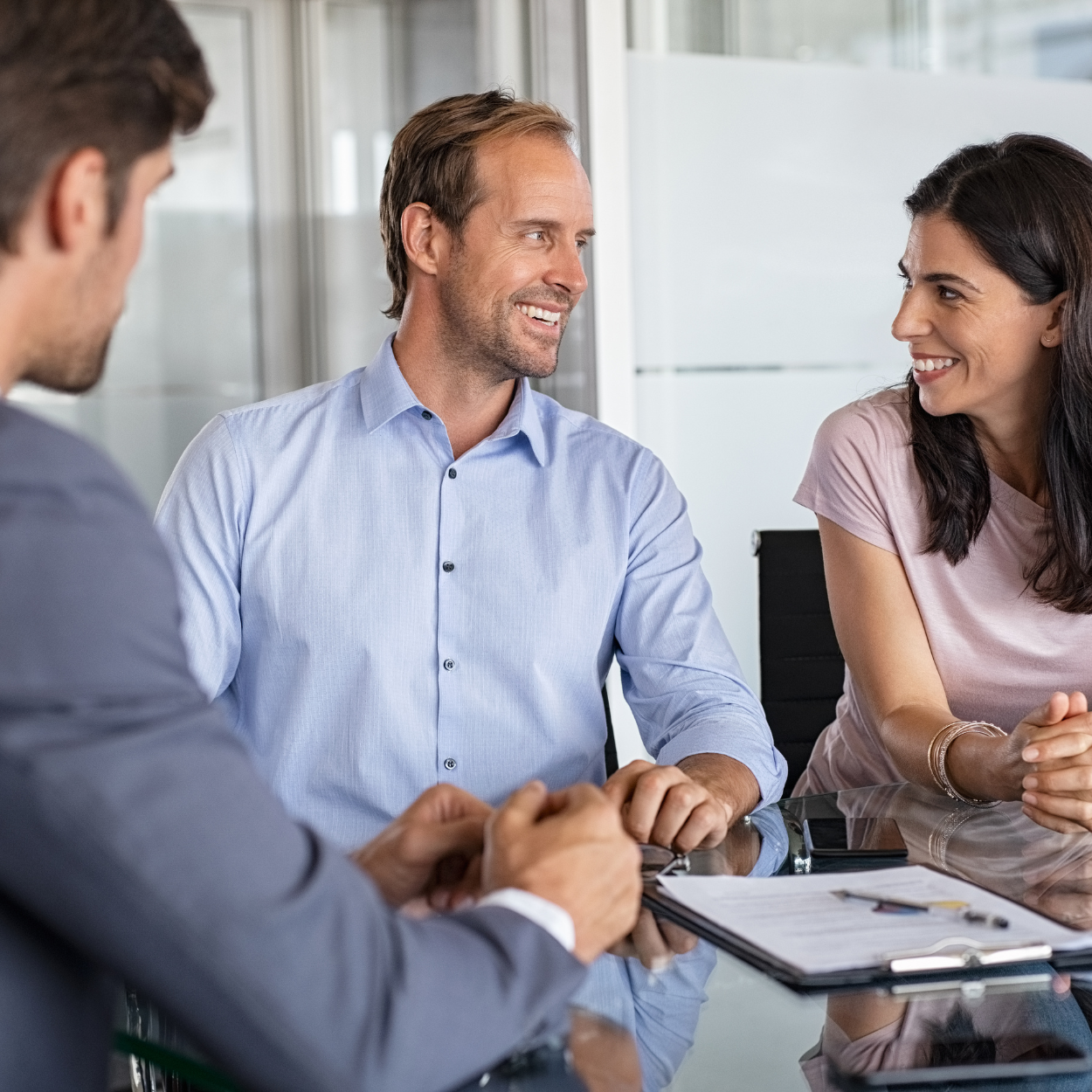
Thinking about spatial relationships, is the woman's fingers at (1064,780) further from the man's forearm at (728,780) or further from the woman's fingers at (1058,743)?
the man's forearm at (728,780)

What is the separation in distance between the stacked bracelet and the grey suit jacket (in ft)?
3.64

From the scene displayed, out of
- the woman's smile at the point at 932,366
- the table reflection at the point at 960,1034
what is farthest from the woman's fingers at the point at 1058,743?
the woman's smile at the point at 932,366

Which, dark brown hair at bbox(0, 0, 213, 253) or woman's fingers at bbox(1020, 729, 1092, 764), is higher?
dark brown hair at bbox(0, 0, 213, 253)

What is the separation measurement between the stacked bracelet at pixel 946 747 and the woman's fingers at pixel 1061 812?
175 mm

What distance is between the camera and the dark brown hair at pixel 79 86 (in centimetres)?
77

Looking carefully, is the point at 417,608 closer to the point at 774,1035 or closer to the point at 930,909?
the point at 930,909

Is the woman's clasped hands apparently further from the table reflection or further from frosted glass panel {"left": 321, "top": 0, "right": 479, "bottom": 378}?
frosted glass panel {"left": 321, "top": 0, "right": 479, "bottom": 378}

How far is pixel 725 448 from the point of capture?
142 inches

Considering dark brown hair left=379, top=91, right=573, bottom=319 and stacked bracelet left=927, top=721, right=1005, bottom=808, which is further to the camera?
dark brown hair left=379, top=91, right=573, bottom=319

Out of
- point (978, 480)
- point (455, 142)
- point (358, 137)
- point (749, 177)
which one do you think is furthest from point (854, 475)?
point (358, 137)

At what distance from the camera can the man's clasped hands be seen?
0.88 metres

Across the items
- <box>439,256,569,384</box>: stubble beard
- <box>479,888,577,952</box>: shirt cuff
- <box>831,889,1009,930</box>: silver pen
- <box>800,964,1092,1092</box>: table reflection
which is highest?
<box>439,256,569,384</box>: stubble beard

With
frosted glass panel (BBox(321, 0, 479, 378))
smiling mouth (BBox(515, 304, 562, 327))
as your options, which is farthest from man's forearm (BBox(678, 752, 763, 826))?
frosted glass panel (BBox(321, 0, 479, 378))

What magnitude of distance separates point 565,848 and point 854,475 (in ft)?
4.36
